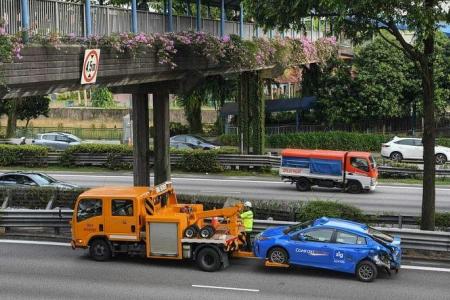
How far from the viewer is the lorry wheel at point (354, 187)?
1148 inches

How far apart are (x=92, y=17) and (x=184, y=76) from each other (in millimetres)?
6210

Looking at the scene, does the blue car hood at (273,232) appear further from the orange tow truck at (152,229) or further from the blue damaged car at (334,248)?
the orange tow truck at (152,229)

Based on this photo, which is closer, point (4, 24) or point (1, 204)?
point (4, 24)

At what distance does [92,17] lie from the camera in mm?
18531

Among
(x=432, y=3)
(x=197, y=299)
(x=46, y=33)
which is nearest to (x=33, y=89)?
(x=46, y=33)

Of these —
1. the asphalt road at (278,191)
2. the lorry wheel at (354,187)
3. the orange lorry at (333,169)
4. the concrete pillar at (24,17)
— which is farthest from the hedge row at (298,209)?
the lorry wheel at (354,187)

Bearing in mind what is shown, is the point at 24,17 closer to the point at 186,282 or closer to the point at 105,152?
the point at 186,282

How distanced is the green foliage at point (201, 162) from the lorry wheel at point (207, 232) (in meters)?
19.2

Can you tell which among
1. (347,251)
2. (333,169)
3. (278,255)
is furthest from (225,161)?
(347,251)

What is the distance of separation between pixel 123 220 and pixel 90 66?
13.7ft

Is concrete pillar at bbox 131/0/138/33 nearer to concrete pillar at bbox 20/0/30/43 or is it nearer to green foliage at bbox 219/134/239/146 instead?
concrete pillar at bbox 20/0/30/43

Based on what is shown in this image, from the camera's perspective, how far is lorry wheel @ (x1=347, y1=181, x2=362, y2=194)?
29.2 m

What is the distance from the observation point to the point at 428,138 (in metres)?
17.9

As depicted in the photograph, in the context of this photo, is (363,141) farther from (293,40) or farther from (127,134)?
(127,134)
